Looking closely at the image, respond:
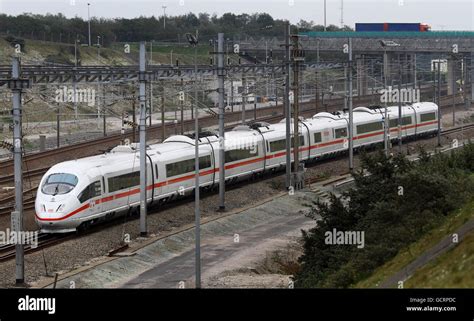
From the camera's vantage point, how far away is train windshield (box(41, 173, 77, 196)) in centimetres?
3531

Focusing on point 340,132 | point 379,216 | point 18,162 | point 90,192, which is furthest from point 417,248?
point 340,132

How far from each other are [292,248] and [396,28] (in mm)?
107181

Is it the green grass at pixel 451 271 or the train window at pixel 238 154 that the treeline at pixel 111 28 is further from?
the green grass at pixel 451 271

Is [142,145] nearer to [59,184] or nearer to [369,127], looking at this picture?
[59,184]

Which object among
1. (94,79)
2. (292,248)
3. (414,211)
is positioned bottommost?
(292,248)

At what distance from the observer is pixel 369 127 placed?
65.1 meters

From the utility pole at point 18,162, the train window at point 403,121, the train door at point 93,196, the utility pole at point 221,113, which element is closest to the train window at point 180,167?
the utility pole at point 221,113

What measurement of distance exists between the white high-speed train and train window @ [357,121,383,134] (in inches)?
2.5

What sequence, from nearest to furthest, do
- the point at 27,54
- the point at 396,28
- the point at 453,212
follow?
the point at 453,212, the point at 27,54, the point at 396,28

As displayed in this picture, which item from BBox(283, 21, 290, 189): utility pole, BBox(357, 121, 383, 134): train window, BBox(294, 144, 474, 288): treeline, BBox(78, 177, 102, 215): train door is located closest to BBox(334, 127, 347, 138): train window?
BBox(357, 121, 383, 134): train window

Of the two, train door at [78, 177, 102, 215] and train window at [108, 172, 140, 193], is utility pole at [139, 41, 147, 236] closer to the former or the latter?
train window at [108, 172, 140, 193]

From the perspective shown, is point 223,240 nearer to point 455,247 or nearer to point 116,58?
point 455,247

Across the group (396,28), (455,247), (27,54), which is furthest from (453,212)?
(396,28)
